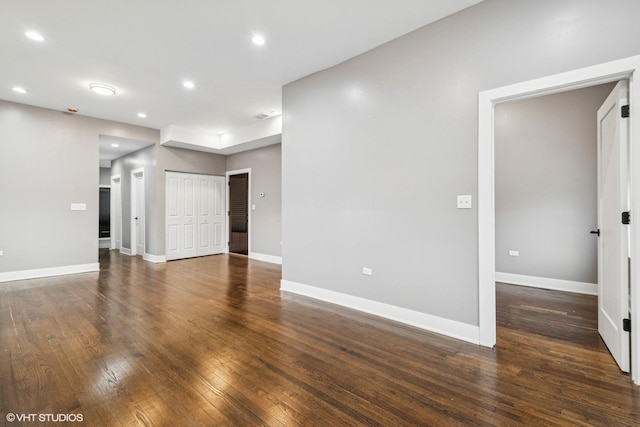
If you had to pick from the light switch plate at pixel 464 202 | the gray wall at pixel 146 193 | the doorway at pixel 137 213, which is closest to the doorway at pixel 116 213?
the gray wall at pixel 146 193

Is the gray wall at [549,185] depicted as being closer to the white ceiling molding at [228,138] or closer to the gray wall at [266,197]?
the white ceiling molding at [228,138]

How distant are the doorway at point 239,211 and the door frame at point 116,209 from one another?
11.5 ft

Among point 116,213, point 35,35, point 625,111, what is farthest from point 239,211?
point 625,111

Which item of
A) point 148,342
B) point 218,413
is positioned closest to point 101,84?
point 148,342

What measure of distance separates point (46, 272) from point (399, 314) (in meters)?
6.18

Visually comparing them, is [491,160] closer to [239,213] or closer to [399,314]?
[399,314]

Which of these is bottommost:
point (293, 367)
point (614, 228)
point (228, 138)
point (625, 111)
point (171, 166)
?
point (293, 367)

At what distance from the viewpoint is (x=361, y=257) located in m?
3.44

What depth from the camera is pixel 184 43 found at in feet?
10.7

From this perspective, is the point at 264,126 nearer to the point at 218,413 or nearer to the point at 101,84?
the point at 101,84

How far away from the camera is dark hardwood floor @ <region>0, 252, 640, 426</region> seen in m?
1.69

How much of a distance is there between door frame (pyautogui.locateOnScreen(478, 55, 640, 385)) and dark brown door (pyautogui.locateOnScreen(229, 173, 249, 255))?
5958 millimetres

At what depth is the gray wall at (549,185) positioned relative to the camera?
402cm

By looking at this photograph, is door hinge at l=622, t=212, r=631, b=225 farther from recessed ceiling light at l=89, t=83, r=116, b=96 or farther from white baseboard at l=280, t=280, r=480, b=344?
recessed ceiling light at l=89, t=83, r=116, b=96
